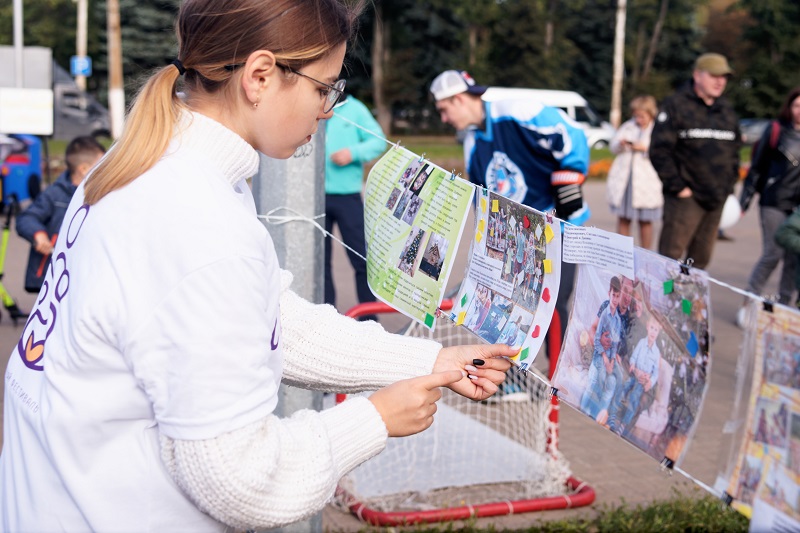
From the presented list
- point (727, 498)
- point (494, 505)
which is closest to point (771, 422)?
point (727, 498)

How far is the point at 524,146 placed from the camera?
544 centimetres

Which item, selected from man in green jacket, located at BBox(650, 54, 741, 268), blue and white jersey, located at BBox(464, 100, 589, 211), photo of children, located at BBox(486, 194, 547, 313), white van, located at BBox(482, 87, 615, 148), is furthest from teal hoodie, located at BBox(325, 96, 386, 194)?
white van, located at BBox(482, 87, 615, 148)

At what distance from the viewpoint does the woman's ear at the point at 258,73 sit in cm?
167

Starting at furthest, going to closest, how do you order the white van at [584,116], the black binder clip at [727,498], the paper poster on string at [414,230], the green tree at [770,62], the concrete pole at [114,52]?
1. the green tree at [770,62]
2. the white van at [584,116]
3. the concrete pole at [114,52]
4. the paper poster on string at [414,230]
5. the black binder clip at [727,498]

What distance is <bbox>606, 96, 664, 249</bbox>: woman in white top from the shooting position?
992 cm

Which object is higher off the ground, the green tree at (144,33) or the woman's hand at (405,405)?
the green tree at (144,33)

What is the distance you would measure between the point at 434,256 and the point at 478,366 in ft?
1.21

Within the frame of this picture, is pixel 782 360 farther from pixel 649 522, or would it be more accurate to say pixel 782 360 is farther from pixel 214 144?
pixel 649 522

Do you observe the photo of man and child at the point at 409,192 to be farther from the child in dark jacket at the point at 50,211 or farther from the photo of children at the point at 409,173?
the child in dark jacket at the point at 50,211

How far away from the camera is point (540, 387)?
5332mm

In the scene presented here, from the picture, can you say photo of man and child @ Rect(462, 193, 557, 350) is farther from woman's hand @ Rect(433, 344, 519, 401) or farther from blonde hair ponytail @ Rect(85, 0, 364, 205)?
blonde hair ponytail @ Rect(85, 0, 364, 205)

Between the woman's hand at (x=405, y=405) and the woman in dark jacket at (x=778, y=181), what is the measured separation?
6.18m

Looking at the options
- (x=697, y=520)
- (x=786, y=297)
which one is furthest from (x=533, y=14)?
(x=697, y=520)

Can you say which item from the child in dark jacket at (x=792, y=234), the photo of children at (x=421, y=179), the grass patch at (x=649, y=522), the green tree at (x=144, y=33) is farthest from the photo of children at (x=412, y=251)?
the green tree at (x=144, y=33)
